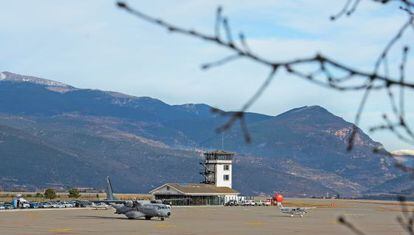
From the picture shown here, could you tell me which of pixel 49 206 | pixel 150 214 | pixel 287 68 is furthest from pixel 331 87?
pixel 49 206

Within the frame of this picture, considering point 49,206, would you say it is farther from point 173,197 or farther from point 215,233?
point 215,233

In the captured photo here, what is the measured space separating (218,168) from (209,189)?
975 centimetres

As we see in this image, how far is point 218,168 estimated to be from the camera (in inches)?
6137

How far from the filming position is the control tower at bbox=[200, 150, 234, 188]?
154m

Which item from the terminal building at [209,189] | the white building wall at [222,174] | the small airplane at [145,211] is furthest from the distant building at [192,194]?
the small airplane at [145,211]

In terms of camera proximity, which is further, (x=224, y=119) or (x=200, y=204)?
(x=200, y=204)

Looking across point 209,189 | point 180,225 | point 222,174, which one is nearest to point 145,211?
point 180,225

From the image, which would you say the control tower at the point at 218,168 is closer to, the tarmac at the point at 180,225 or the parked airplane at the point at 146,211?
the tarmac at the point at 180,225

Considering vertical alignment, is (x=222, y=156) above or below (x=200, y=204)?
above

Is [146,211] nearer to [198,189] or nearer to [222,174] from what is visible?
[198,189]

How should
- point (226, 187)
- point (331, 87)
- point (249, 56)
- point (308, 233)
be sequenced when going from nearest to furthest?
point (249, 56) → point (331, 87) → point (308, 233) → point (226, 187)

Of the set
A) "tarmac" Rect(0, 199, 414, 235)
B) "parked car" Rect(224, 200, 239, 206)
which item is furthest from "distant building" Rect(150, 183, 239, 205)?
"tarmac" Rect(0, 199, 414, 235)

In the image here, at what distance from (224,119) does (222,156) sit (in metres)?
151

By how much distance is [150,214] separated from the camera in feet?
244
